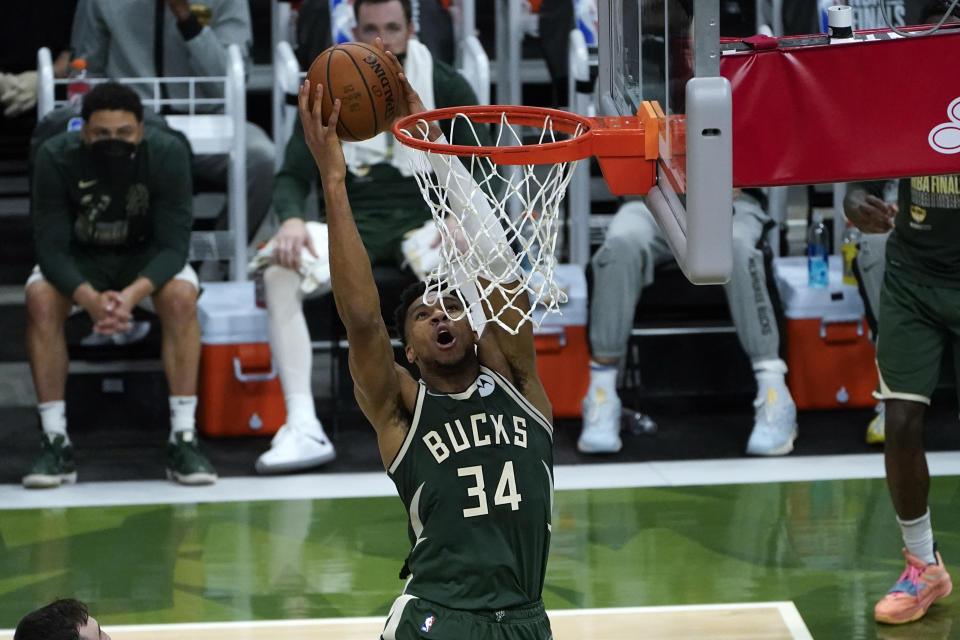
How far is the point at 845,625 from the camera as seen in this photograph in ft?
15.2

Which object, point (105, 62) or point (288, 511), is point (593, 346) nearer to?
point (288, 511)

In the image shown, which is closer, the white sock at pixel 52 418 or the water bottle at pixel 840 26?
the water bottle at pixel 840 26

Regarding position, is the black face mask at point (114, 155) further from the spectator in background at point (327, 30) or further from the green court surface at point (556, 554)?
the green court surface at point (556, 554)

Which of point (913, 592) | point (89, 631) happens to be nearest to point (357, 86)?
point (89, 631)

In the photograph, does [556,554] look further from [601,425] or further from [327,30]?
[327,30]

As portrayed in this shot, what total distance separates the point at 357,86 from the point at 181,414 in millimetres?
2915

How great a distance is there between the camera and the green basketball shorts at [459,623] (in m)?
3.35

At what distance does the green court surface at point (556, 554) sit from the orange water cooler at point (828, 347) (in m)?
0.91

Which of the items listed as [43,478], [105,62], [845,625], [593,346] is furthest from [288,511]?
[105,62]

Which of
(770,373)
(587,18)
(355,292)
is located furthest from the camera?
(587,18)

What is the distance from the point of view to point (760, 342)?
20.9 ft

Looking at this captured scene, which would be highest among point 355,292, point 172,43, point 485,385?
point 172,43

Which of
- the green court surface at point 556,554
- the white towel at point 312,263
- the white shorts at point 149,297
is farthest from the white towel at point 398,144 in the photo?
the green court surface at point 556,554

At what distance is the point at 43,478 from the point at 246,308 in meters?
1.17
